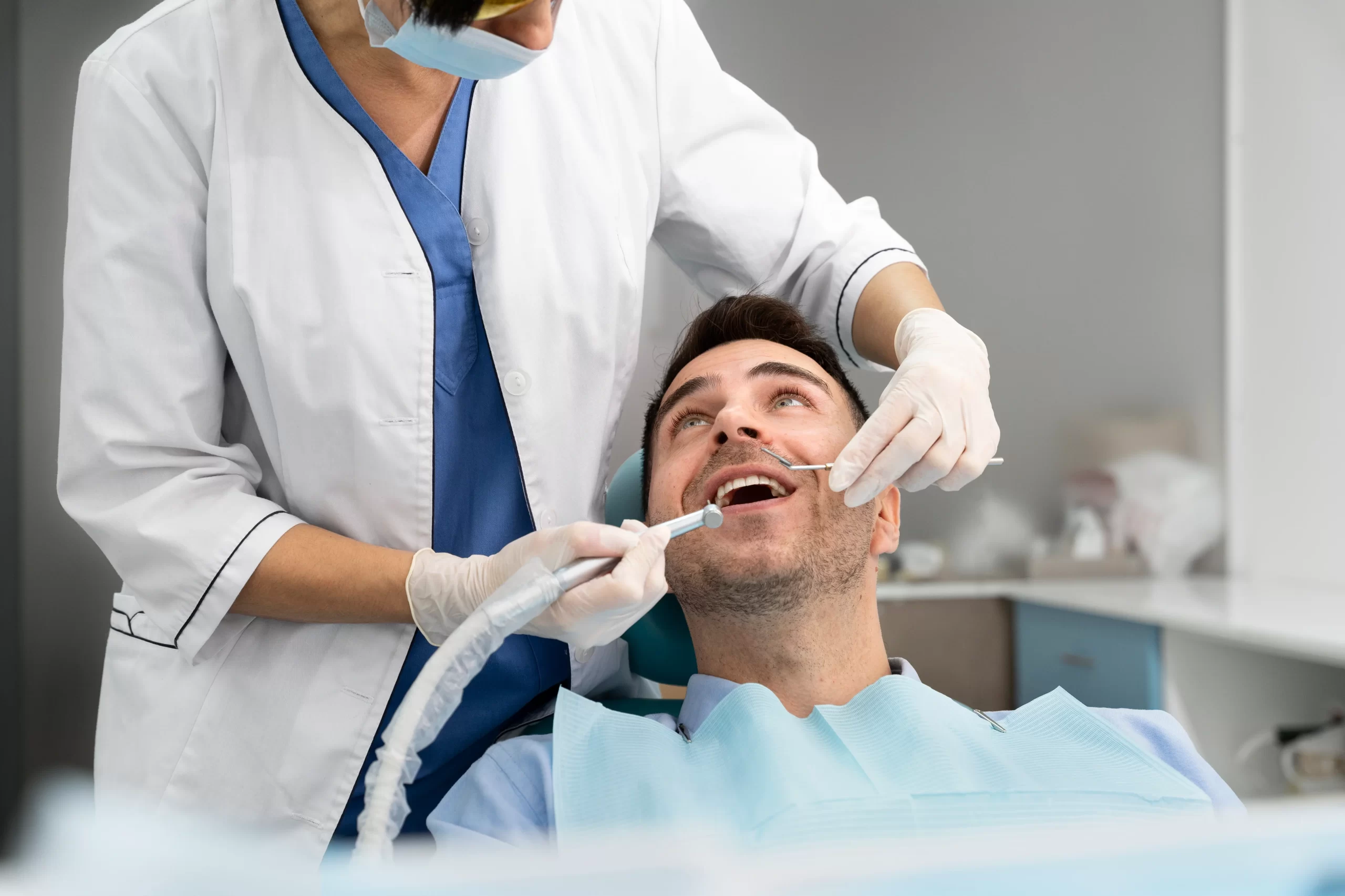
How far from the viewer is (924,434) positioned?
3.61 feet

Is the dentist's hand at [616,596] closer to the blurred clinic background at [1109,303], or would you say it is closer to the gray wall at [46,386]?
the blurred clinic background at [1109,303]

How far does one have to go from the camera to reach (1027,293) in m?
3.08

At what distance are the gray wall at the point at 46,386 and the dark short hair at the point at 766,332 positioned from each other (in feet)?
5.52

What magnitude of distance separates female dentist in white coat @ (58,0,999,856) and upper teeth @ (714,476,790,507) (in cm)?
15

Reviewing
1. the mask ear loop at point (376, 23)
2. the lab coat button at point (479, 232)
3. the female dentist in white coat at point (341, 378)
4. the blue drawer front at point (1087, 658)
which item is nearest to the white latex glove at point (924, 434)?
the female dentist in white coat at point (341, 378)

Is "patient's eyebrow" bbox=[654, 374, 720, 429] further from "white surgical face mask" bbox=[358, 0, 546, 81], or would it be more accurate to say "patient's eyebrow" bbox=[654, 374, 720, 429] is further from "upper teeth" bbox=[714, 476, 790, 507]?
"white surgical face mask" bbox=[358, 0, 546, 81]

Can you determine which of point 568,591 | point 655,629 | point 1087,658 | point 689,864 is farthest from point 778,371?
point 1087,658

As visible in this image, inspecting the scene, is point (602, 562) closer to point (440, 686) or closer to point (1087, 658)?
point (440, 686)

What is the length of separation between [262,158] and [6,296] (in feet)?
5.44

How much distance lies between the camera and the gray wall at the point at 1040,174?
116 inches

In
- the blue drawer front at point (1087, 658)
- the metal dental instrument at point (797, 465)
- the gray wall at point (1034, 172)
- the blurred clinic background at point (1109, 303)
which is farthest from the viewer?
the gray wall at point (1034, 172)

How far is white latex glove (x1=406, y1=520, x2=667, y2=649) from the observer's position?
3.11ft

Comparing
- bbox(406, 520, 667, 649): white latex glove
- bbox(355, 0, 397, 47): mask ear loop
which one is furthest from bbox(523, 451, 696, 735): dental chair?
bbox(355, 0, 397, 47): mask ear loop

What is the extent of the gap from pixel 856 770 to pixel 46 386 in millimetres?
2202
